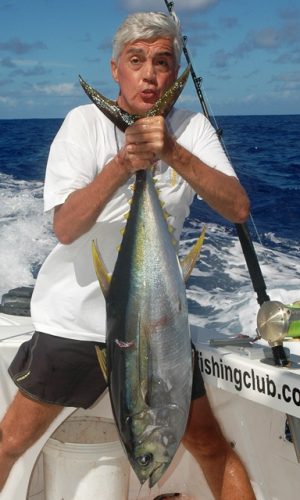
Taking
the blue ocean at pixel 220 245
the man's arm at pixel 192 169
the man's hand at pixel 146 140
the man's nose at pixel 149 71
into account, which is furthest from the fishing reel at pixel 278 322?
the blue ocean at pixel 220 245

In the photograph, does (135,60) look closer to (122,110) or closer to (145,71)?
(145,71)

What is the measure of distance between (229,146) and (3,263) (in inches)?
537

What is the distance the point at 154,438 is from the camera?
1.54 metres

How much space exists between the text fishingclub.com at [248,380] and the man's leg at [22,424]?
1.72ft

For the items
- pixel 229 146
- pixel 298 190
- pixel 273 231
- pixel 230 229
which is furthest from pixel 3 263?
pixel 229 146

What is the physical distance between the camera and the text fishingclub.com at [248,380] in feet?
5.89

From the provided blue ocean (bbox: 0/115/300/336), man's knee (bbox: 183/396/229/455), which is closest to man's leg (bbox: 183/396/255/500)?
man's knee (bbox: 183/396/229/455)

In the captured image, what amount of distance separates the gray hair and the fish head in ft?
3.25

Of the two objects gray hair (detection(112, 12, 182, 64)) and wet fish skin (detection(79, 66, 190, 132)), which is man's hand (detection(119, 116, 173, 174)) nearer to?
wet fish skin (detection(79, 66, 190, 132))

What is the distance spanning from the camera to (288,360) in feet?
6.44

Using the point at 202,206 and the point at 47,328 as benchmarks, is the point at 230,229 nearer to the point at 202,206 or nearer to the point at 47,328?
the point at 202,206

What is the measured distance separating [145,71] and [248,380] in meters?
0.97

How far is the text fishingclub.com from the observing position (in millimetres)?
1794

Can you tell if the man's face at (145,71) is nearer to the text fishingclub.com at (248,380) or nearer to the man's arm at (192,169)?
the man's arm at (192,169)
